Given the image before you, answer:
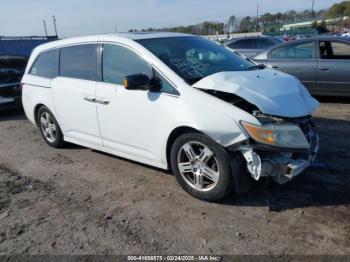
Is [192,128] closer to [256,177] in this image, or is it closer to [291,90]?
[256,177]

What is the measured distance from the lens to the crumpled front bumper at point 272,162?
3.51 m

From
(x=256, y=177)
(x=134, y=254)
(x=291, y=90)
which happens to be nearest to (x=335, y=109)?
(x=291, y=90)

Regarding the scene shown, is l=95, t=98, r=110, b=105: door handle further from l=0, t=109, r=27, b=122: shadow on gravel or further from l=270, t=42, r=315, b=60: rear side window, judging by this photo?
l=270, t=42, r=315, b=60: rear side window

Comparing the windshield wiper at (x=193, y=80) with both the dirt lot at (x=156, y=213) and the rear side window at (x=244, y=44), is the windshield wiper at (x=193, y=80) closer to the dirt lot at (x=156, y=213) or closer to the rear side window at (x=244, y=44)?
the dirt lot at (x=156, y=213)

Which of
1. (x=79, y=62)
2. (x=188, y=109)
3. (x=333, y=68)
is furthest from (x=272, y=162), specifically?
(x=333, y=68)

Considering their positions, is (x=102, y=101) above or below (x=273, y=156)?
above

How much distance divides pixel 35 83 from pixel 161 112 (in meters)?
2.95

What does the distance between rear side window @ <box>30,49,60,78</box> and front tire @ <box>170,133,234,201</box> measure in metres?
2.72

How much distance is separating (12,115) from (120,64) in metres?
5.98

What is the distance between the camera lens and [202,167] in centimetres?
386

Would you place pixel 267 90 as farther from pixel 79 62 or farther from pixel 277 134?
pixel 79 62

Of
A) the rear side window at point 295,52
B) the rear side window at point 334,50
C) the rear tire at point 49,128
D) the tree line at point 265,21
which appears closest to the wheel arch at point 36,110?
the rear tire at point 49,128

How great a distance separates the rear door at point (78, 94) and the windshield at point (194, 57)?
36.9 inches

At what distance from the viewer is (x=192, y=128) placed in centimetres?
384
